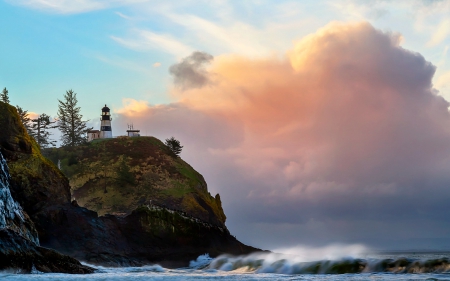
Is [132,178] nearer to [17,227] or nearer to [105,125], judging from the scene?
[105,125]

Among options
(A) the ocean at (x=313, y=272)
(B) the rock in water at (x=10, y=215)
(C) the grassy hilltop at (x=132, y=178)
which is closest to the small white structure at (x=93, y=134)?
(C) the grassy hilltop at (x=132, y=178)

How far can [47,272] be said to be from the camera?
97.5 ft

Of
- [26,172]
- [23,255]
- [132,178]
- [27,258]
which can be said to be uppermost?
[132,178]

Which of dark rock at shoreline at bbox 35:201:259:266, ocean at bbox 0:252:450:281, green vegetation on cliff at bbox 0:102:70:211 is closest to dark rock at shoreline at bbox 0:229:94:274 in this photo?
ocean at bbox 0:252:450:281

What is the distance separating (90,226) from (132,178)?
35625 millimetres

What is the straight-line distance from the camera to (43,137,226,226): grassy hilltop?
83688 millimetres

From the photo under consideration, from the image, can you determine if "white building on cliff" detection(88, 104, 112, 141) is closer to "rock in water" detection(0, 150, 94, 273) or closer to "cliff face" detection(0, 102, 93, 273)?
"cliff face" detection(0, 102, 93, 273)

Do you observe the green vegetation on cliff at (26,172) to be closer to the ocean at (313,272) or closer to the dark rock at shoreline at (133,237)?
the dark rock at shoreline at (133,237)

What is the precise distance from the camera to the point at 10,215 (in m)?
38.2

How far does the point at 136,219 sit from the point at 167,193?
73.4 feet

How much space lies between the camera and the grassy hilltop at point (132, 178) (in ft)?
275

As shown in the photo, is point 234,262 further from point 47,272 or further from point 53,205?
point 47,272

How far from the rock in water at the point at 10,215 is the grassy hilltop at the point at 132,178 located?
37830mm

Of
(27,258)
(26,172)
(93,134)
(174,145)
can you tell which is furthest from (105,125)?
(27,258)
